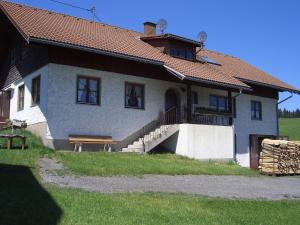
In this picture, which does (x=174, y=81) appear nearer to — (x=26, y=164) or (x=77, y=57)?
(x=77, y=57)

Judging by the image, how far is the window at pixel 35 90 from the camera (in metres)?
19.9

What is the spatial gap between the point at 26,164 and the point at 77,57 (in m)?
6.87

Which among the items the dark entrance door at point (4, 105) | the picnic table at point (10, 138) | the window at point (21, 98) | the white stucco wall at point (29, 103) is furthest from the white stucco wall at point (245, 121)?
the picnic table at point (10, 138)

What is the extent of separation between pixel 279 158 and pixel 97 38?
986cm

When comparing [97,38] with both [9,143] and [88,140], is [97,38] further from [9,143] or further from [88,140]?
[9,143]

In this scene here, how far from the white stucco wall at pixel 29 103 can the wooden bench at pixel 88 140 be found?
1527mm

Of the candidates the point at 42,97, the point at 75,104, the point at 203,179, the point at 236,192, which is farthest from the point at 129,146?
the point at 236,192

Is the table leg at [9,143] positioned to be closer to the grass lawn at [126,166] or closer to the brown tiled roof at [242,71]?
the grass lawn at [126,166]

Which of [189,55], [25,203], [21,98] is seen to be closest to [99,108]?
[21,98]

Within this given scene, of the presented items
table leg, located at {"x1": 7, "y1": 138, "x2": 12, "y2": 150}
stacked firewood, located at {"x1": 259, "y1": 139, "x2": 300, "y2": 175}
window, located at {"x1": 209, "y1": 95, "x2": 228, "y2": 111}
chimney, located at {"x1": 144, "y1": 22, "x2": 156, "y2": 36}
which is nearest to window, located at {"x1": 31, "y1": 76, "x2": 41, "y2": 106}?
table leg, located at {"x1": 7, "y1": 138, "x2": 12, "y2": 150}

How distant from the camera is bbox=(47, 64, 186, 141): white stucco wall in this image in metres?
18.5

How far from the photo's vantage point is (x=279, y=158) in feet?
63.1

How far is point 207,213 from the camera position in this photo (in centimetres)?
898

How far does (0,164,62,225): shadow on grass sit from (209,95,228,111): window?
15254 millimetres
